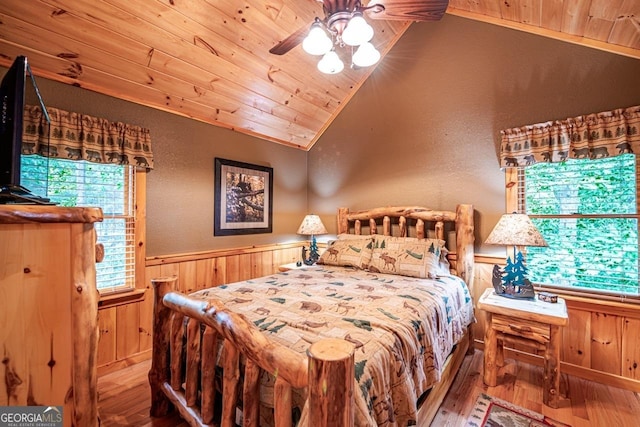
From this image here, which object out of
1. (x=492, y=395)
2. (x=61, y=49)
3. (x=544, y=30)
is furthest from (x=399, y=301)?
(x=61, y=49)

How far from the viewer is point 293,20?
97.3 inches

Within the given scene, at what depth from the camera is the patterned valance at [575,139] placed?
81.9 inches

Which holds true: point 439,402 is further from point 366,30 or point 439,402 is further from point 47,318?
point 366,30

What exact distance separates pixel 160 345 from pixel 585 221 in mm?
3282

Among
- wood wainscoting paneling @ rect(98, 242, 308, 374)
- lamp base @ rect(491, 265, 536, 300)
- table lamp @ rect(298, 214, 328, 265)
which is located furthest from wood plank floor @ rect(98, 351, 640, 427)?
table lamp @ rect(298, 214, 328, 265)

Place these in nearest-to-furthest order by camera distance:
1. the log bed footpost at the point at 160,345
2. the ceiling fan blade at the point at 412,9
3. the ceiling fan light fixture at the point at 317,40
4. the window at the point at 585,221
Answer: the ceiling fan blade at the point at 412,9 < the ceiling fan light fixture at the point at 317,40 < the log bed footpost at the point at 160,345 < the window at the point at 585,221

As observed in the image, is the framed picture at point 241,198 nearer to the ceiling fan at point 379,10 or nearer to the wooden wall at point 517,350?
the wooden wall at point 517,350

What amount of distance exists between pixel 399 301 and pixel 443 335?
386mm

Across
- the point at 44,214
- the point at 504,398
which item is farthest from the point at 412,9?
the point at 504,398

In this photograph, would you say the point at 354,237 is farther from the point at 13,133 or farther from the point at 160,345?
the point at 13,133

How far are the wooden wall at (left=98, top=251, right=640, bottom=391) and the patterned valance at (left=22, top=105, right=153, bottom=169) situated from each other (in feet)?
3.11

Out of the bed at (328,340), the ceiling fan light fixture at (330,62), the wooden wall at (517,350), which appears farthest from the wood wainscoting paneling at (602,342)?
the ceiling fan light fixture at (330,62)

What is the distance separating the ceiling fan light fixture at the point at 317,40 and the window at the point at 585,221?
2.07m

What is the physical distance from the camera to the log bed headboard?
8.93 ft
